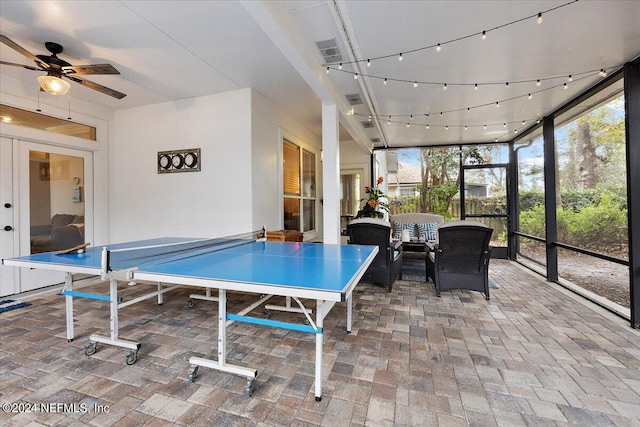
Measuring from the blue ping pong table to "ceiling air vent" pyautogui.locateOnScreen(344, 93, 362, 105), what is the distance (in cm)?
247

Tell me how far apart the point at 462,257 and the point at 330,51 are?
9.90 ft

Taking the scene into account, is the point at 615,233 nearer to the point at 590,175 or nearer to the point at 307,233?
the point at 590,175

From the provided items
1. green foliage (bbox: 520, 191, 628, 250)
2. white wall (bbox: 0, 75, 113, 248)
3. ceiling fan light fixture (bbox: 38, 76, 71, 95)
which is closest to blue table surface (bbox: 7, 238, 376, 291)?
ceiling fan light fixture (bbox: 38, 76, 71, 95)

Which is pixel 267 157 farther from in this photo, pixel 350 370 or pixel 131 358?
pixel 350 370

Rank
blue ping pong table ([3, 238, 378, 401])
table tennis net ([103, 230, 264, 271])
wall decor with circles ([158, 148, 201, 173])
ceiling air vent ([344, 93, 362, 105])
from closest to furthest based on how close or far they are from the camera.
→ 1. blue ping pong table ([3, 238, 378, 401])
2. table tennis net ([103, 230, 264, 271])
3. ceiling air vent ([344, 93, 362, 105])
4. wall decor with circles ([158, 148, 201, 173])

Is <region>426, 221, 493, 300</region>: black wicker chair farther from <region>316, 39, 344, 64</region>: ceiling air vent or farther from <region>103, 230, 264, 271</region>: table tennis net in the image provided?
<region>103, 230, 264, 271</region>: table tennis net

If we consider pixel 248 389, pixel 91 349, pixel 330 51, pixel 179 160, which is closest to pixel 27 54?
pixel 179 160

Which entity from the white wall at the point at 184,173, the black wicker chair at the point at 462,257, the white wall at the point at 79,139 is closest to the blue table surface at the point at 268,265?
the black wicker chair at the point at 462,257

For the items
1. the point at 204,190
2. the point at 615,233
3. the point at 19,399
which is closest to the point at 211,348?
the point at 19,399

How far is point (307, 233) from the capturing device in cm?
638

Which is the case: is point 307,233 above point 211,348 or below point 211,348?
above

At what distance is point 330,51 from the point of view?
116 inches

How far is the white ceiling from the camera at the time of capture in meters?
2.36

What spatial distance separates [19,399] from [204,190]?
3.15 m
